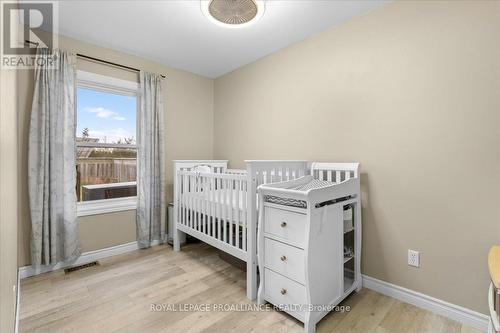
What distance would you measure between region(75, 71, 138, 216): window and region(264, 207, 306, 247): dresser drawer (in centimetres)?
188

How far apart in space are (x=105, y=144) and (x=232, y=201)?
1679mm

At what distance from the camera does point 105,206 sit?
2.59 meters

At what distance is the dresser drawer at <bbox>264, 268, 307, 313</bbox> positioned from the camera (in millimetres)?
1477

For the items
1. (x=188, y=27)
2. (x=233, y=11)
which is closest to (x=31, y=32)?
(x=188, y=27)

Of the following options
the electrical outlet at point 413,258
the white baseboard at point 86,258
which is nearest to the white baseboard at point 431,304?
the electrical outlet at point 413,258

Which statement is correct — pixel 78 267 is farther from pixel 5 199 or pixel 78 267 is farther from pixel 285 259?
pixel 285 259

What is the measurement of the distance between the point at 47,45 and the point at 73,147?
3.19ft

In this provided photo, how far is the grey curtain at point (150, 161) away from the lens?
2.75 m

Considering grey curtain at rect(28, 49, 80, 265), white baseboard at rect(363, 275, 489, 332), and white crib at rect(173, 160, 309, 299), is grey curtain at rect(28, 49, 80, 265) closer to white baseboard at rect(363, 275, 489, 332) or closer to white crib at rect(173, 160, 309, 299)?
white crib at rect(173, 160, 309, 299)

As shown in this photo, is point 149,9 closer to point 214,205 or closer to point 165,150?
point 165,150

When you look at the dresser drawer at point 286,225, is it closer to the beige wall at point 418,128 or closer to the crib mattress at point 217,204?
the crib mattress at point 217,204

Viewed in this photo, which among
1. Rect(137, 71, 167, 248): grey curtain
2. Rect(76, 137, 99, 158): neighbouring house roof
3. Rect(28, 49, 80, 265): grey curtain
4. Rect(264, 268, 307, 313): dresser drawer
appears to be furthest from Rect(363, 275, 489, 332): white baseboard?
Rect(76, 137, 99, 158): neighbouring house roof

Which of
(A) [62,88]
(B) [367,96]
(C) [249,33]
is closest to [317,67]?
(B) [367,96]

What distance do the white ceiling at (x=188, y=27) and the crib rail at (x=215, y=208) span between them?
1377mm
